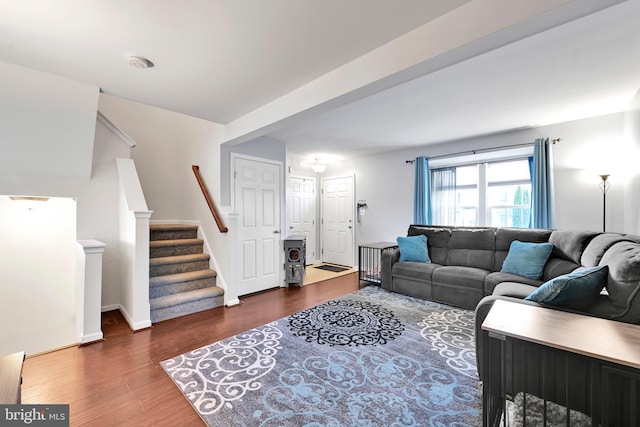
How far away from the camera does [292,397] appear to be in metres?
1.78

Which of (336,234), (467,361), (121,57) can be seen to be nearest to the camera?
(121,57)

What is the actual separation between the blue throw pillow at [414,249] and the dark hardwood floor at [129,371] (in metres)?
1.78

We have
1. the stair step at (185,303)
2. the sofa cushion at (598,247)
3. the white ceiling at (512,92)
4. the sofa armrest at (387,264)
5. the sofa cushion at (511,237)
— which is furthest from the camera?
the sofa armrest at (387,264)

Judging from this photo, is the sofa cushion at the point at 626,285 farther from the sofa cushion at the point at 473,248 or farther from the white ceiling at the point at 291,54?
the sofa cushion at the point at 473,248

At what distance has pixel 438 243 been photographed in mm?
4113

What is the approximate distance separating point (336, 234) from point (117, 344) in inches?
173

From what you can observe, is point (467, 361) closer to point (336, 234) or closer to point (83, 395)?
point (83, 395)

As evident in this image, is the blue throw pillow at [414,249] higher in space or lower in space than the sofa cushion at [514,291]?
higher

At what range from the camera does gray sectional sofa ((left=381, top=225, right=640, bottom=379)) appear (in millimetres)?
1553

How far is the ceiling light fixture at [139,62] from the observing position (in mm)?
2031

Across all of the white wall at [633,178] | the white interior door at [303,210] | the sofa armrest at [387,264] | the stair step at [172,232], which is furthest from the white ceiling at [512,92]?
the stair step at [172,232]

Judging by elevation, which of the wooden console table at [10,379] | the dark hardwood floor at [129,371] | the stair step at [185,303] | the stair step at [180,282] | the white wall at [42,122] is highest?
the white wall at [42,122]

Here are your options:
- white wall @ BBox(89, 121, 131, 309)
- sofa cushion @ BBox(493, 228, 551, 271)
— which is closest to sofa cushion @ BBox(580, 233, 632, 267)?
sofa cushion @ BBox(493, 228, 551, 271)

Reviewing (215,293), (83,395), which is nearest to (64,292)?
(215,293)
